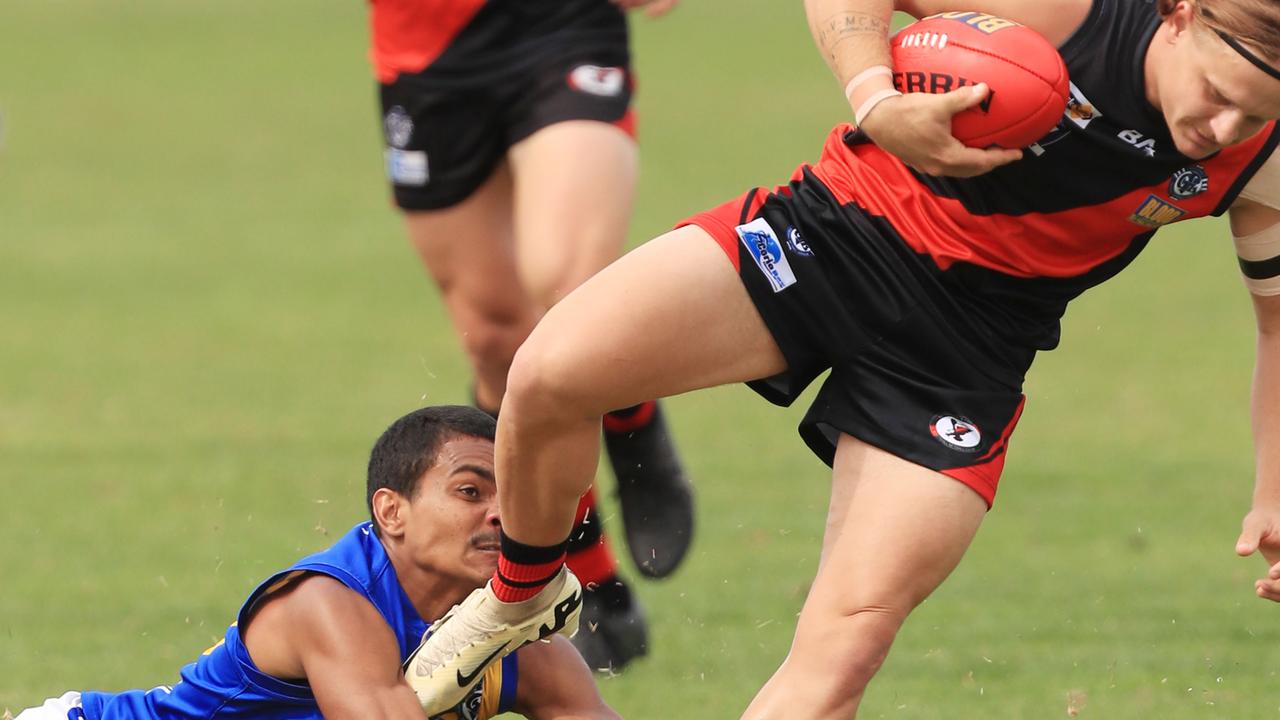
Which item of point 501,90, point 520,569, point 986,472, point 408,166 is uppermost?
point 986,472

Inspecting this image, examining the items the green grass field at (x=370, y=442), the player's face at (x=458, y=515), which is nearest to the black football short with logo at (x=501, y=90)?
the green grass field at (x=370, y=442)

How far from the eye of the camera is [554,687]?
419 centimetres

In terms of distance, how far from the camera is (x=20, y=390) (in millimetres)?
10047

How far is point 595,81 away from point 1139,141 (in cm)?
258

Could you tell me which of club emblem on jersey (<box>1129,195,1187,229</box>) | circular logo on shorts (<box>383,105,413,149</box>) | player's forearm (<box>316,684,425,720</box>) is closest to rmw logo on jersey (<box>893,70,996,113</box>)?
club emblem on jersey (<box>1129,195,1187,229</box>)

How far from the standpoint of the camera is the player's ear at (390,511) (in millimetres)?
4098

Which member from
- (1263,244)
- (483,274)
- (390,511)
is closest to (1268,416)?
(1263,244)

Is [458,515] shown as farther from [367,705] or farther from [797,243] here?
[797,243]

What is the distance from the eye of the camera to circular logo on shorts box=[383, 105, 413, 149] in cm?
632

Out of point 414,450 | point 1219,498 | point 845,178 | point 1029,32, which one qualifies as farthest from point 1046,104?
point 1219,498

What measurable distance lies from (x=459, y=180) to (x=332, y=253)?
28.1ft

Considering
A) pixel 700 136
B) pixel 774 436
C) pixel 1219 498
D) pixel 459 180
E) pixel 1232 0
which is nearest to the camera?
pixel 1232 0

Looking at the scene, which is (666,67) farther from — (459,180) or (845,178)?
(845,178)

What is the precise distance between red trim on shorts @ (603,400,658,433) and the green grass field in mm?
659
